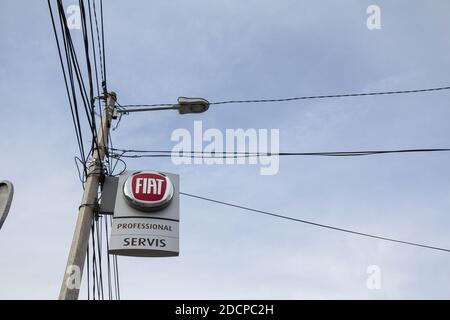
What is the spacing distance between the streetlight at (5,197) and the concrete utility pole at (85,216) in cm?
325

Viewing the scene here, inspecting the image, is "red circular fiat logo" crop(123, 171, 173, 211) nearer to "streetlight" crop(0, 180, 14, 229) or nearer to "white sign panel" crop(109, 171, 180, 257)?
"white sign panel" crop(109, 171, 180, 257)

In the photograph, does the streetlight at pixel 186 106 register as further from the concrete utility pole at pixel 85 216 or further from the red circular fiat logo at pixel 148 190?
the red circular fiat logo at pixel 148 190

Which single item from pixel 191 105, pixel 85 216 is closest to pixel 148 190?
pixel 85 216

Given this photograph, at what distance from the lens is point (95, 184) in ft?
23.6

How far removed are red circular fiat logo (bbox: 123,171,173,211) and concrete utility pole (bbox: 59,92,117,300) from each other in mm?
590

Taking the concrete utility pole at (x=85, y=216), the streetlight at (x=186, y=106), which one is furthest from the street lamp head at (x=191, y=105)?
the concrete utility pole at (x=85, y=216)

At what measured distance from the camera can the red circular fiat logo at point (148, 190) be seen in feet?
24.0

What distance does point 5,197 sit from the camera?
2980mm

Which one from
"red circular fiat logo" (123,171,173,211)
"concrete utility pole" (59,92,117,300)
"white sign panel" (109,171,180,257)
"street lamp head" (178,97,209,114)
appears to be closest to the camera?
"concrete utility pole" (59,92,117,300)

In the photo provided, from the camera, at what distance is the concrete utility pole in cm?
591

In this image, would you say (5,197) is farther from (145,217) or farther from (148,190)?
(148,190)

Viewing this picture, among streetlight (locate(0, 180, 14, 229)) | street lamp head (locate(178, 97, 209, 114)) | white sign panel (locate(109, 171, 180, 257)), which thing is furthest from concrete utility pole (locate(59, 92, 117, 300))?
streetlight (locate(0, 180, 14, 229))

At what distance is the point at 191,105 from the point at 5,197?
19.2 ft
